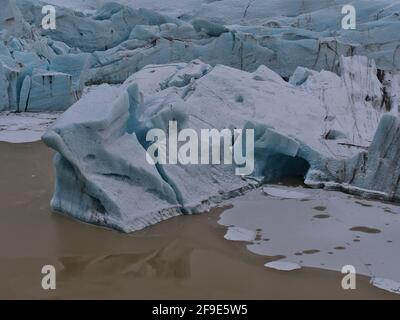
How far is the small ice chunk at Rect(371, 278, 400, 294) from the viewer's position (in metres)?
3.00

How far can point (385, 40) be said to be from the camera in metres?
11.1

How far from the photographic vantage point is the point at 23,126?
7629 mm

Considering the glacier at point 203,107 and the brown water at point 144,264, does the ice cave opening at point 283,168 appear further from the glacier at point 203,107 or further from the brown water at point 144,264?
the brown water at point 144,264

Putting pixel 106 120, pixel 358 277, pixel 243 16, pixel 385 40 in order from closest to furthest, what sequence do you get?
pixel 358 277
pixel 106 120
pixel 385 40
pixel 243 16

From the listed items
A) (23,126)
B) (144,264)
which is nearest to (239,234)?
(144,264)

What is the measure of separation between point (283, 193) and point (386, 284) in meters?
1.70

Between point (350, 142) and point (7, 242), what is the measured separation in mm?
3366

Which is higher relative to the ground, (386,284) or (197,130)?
(197,130)

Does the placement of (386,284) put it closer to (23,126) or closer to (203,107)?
(203,107)

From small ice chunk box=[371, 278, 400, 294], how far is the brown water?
41 millimetres

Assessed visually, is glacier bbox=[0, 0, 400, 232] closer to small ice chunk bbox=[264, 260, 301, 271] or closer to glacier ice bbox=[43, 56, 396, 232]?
glacier ice bbox=[43, 56, 396, 232]
